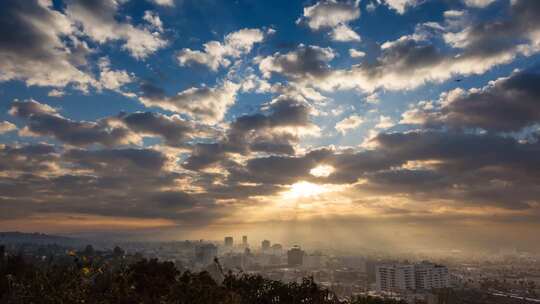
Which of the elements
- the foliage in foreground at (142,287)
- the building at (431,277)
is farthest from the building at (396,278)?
the foliage in foreground at (142,287)

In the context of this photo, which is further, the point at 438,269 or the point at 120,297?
the point at 438,269

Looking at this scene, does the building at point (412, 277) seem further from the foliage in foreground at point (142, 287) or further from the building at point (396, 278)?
the foliage in foreground at point (142, 287)

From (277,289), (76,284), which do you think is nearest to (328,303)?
(277,289)

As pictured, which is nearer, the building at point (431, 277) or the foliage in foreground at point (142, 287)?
the foliage in foreground at point (142, 287)

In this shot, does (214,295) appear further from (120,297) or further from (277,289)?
(277,289)

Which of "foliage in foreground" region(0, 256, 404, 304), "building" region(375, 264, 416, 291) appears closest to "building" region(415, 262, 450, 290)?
"building" region(375, 264, 416, 291)

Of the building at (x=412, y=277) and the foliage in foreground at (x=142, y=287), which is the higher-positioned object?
the foliage in foreground at (x=142, y=287)

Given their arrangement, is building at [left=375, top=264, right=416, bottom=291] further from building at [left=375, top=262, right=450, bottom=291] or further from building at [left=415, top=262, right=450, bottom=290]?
building at [left=415, top=262, right=450, bottom=290]
